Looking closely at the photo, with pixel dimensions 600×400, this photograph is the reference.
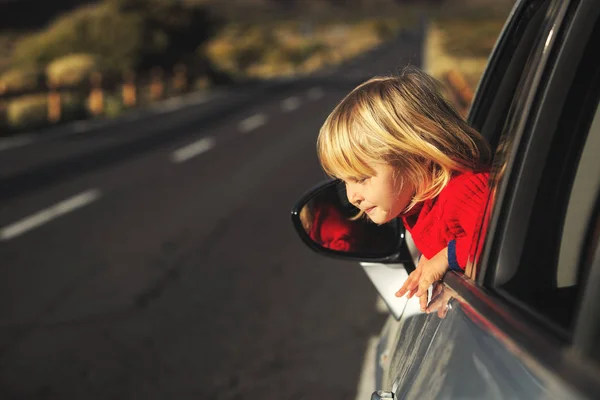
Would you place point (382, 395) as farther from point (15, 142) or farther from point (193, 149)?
point (15, 142)

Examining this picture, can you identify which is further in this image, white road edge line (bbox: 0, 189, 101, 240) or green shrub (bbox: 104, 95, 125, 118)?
green shrub (bbox: 104, 95, 125, 118)

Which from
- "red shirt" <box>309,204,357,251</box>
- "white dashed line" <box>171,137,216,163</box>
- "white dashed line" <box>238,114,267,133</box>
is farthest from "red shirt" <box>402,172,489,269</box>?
"white dashed line" <box>238,114,267,133</box>

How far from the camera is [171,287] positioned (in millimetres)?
6891

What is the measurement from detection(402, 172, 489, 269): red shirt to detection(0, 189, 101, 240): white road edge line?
7314 millimetres

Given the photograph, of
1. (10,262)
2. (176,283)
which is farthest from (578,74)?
(10,262)

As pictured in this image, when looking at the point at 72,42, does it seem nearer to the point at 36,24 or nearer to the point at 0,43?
the point at 0,43

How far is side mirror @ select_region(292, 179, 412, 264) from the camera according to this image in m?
2.31

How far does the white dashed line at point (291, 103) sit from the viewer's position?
80.3 feet

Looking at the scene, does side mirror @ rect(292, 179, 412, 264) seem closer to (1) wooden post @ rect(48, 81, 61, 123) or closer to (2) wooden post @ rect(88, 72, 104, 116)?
(1) wooden post @ rect(48, 81, 61, 123)

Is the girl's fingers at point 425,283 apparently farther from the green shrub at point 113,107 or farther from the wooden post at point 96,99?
the wooden post at point 96,99

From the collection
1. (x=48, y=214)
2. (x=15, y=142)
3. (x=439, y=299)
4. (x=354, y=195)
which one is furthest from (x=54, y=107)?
(x=439, y=299)

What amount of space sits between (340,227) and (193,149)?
1381cm

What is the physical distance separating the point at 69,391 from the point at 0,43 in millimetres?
69029

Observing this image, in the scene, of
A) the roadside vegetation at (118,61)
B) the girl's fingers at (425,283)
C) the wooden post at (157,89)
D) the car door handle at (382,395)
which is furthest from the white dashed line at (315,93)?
the car door handle at (382,395)
